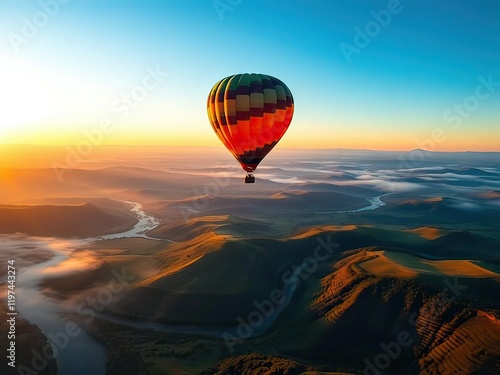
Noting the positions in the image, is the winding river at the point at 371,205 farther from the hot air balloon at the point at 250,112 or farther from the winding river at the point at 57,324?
the hot air balloon at the point at 250,112

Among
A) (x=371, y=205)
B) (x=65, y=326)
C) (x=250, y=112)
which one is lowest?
(x=371, y=205)

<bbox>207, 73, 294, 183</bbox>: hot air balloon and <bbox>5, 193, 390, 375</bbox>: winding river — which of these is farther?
<bbox>5, 193, 390, 375</bbox>: winding river

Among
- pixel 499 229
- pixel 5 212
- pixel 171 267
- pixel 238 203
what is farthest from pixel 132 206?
pixel 499 229

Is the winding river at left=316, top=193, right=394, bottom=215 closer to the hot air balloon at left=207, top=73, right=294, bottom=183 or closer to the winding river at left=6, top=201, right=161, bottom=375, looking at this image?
the winding river at left=6, top=201, right=161, bottom=375

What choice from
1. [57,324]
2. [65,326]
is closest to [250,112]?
[65,326]

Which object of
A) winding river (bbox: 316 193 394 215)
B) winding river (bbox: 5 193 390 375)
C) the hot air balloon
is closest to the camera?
the hot air balloon

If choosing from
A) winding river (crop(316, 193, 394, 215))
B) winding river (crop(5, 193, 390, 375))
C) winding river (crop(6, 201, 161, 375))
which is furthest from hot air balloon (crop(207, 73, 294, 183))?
winding river (crop(316, 193, 394, 215))

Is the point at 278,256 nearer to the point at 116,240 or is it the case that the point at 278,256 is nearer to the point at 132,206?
the point at 116,240

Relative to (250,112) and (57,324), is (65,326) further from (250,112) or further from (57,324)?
(250,112)

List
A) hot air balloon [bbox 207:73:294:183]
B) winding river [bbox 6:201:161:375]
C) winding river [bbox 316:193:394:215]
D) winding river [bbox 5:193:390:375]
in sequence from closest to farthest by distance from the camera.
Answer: hot air balloon [bbox 207:73:294:183] → winding river [bbox 6:201:161:375] → winding river [bbox 5:193:390:375] → winding river [bbox 316:193:394:215]
